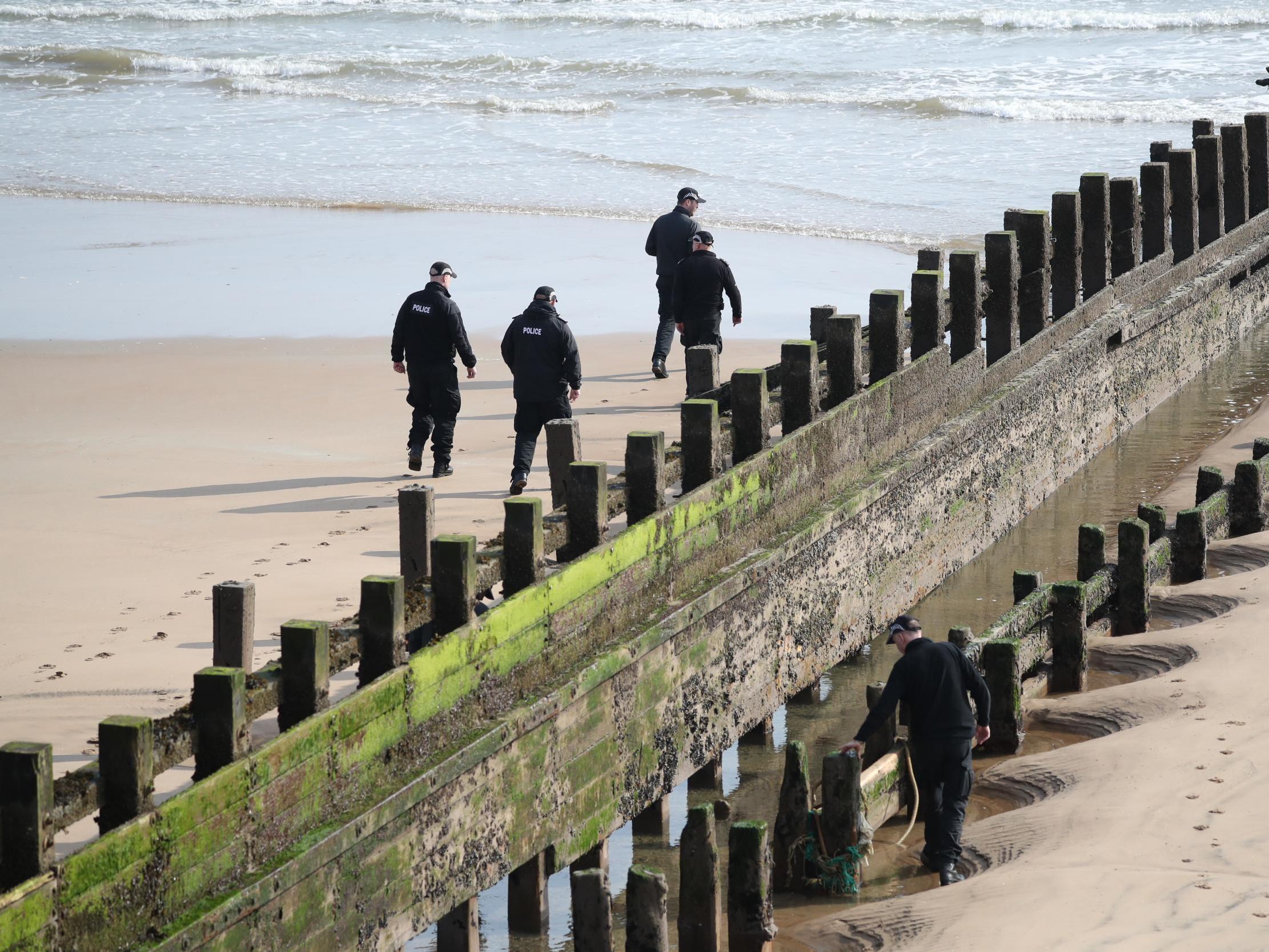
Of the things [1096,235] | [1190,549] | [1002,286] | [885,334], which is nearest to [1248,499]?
[1190,549]

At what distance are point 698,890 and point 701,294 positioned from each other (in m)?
9.05

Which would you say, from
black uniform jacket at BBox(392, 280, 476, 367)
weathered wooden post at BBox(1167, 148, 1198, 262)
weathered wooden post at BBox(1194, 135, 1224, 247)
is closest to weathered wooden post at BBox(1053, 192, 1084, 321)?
weathered wooden post at BBox(1167, 148, 1198, 262)

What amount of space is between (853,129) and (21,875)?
109ft

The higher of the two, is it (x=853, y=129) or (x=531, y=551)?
(x=853, y=129)

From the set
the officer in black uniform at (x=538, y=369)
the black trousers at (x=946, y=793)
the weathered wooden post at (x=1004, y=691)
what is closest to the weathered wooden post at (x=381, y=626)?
the black trousers at (x=946, y=793)

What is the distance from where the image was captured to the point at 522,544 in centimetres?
771

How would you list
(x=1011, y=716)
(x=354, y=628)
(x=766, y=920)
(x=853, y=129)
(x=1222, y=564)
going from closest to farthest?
1. (x=354, y=628)
2. (x=766, y=920)
3. (x=1011, y=716)
4. (x=1222, y=564)
5. (x=853, y=129)

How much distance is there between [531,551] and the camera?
7.72 metres

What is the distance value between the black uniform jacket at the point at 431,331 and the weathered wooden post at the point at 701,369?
11.2ft

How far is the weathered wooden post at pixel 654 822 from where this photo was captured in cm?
895

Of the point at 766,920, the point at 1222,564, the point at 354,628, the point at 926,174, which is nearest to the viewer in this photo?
the point at 354,628

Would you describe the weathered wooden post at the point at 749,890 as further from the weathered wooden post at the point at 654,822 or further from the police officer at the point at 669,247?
the police officer at the point at 669,247

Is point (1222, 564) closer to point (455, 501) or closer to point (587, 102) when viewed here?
point (455, 501)

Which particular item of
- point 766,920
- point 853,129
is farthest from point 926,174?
point 766,920
